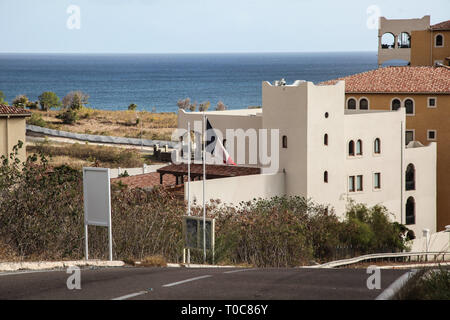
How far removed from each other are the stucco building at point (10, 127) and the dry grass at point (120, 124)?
46.2 metres

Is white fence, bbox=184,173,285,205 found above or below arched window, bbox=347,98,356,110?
below

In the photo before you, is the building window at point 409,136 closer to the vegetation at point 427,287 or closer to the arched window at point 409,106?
the arched window at point 409,106

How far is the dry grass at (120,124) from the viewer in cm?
9224

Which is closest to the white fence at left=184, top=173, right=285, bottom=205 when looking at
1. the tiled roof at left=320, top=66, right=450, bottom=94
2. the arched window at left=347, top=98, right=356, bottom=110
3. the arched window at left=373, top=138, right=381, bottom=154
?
the arched window at left=373, top=138, right=381, bottom=154

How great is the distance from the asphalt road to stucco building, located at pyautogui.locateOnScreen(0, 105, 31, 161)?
24105mm

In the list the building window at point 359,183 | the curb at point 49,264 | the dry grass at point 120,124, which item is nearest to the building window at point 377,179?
the building window at point 359,183

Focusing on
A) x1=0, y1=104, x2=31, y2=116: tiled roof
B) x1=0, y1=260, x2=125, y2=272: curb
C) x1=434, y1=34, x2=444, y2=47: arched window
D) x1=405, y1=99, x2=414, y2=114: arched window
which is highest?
x1=434, y1=34, x2=444, y2=47: arched window

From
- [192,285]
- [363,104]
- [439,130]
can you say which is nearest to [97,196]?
[192,285]

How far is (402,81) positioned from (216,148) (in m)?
16.9

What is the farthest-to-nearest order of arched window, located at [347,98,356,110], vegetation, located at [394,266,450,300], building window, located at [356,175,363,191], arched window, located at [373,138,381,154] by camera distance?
arched window, located at [347,98,356,110]
arched window, located at [373,138,381,154]
building window, located at [356,175,363,191]
vegetation, located at [394,266,450,300]

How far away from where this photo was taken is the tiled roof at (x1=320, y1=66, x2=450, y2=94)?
172 ft

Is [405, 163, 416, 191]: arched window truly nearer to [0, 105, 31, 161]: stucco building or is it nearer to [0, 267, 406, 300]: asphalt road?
[0, 105, 31, 161]: stucco building

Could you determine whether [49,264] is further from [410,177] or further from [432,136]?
[432,136]
